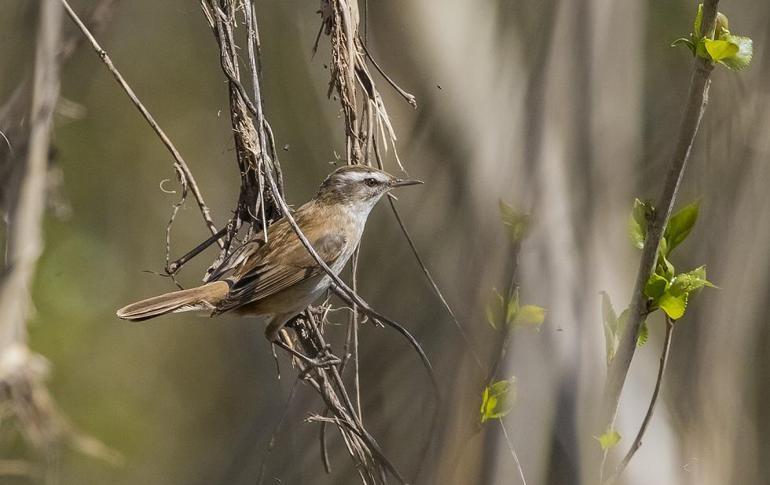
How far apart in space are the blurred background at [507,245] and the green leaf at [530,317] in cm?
5

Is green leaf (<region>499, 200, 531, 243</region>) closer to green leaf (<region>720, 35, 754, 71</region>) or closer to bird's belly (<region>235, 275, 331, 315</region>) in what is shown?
green leaf (<region>720, 35, 754, 71</region>)

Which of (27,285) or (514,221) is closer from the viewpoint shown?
(27,285)

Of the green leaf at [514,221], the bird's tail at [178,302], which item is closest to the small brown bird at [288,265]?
the bird's tail at [178,302]

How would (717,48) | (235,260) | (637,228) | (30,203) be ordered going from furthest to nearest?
(235,260) → (637,228) → (717,48) → (30,203)

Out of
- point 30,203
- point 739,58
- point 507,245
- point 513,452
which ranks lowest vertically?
point 513,452

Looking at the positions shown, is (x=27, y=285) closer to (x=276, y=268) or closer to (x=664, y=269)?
(x=664, y=269)

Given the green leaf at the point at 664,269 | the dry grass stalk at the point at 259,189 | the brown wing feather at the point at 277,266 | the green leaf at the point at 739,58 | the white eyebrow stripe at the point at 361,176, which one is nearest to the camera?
the green leaf at the point at 739,58

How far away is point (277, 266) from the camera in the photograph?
411cm

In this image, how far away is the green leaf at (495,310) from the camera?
2.56 metres

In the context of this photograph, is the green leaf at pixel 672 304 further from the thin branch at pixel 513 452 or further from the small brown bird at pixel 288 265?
the small brown bird at pixel 288 265

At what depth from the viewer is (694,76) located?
88.2 inches

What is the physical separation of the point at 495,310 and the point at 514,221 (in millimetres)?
240

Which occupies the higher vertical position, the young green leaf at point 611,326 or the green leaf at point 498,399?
the young green leaf at point 611,326

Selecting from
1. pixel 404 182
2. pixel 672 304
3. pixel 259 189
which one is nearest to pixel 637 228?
pixel 672 304
